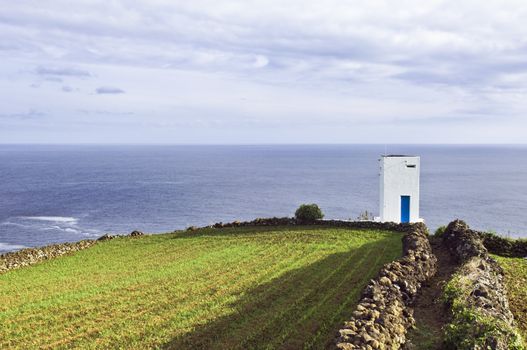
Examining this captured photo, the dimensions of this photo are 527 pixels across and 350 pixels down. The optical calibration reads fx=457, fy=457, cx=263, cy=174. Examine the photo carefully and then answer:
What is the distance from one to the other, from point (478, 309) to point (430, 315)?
2426 mm

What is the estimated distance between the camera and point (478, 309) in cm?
1413

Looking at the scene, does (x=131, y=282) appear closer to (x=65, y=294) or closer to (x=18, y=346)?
(x=65, y=294)

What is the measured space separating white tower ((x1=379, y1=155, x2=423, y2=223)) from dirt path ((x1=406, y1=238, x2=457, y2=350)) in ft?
65.0

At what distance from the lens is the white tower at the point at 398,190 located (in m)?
42.8

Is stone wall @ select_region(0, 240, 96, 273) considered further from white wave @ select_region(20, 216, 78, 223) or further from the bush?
white wave @ select_region(20, 216, 78, 223)

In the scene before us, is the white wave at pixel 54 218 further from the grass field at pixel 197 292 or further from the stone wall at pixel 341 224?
the grass field at pixel 197 292

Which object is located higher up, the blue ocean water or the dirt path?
the dirt path

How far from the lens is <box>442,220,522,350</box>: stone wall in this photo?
11992 millimetres

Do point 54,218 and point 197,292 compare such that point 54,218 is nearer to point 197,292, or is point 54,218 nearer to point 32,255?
point 32,255

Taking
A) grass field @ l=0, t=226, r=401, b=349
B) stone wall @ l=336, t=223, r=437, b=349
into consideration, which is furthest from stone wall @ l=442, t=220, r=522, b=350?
grass field @ l=0, t=226, r=401, b=349

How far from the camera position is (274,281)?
2438 cm

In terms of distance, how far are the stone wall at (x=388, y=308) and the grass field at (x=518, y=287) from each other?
139 inches

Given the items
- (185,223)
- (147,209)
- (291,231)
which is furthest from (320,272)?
(147,209)

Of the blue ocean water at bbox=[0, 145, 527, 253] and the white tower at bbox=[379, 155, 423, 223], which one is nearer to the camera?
the white tower at bbox=[379, 155, 423, 223]
